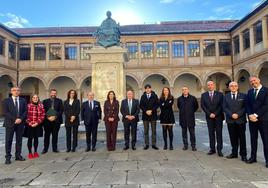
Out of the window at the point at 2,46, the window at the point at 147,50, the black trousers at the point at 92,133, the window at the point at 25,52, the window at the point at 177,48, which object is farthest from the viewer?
the window at the point at 25,52

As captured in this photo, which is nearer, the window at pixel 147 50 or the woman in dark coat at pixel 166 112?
the woman in dark coat at pixel 166 112

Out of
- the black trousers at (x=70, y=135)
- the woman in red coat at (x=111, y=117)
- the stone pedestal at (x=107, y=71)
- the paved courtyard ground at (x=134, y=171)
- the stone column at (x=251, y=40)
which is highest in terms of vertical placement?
the stone column at (x=251, y=40)

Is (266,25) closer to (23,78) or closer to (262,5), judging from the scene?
(262,5)

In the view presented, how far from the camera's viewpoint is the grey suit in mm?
5445

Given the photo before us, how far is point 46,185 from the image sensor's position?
3799mm

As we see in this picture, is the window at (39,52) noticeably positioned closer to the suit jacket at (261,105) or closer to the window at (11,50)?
the window at (11,50)

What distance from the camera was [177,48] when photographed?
27.7m

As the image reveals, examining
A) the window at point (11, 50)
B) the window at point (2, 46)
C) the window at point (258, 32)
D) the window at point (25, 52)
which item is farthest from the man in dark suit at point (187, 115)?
the window at point (25, 52)

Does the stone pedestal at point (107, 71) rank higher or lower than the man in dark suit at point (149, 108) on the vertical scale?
higher

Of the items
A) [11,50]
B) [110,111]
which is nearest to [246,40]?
[110,111]

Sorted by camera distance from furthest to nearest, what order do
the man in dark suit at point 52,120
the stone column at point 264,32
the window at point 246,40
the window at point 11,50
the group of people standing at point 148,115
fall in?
the window at point 11,50, the window at point 246,40, the stone column at point 264,32, the man in dark suit at point 52,120, the group of people standing at point 148,115

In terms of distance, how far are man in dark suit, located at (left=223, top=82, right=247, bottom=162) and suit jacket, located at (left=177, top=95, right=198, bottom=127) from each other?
1.02m

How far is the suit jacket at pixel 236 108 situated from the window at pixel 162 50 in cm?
2252

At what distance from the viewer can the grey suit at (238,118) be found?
545 centimetres
